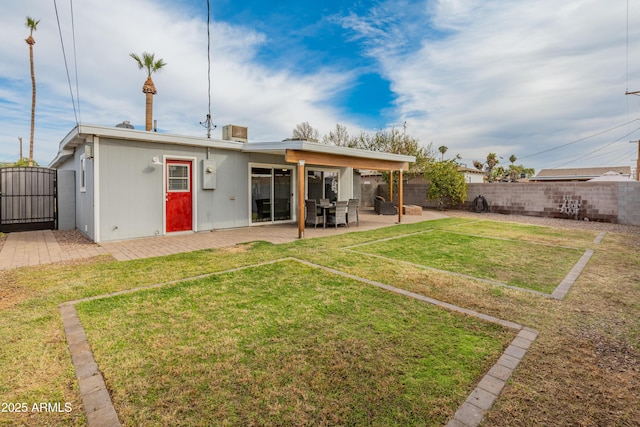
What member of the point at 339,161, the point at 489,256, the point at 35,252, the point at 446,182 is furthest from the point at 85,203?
the point at 446,182

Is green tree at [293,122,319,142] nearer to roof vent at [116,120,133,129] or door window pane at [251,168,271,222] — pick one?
door window pane at [251,168,271,222]

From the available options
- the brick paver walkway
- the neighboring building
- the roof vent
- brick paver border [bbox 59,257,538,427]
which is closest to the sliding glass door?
the roof vent

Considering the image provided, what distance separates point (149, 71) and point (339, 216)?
10.8 m

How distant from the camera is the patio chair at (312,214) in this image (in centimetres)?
1004

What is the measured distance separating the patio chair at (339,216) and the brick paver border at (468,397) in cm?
679

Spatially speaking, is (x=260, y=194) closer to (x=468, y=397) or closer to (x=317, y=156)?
(x=317, y=156)

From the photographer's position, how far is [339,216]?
34.4ft

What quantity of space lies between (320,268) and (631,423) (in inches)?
154

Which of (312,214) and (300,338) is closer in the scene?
(300,338)

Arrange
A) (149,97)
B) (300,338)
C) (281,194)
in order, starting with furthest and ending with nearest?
(149,97)
(281,194)
(300,338)

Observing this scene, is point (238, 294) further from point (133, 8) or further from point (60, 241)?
point (133, 8)

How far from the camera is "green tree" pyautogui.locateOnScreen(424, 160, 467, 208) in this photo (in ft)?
52.6

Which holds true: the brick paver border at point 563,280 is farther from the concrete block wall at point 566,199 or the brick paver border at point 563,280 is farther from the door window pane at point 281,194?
the concrete block wall at point 566,199

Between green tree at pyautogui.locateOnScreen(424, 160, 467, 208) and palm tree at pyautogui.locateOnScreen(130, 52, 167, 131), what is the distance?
13572 mm
